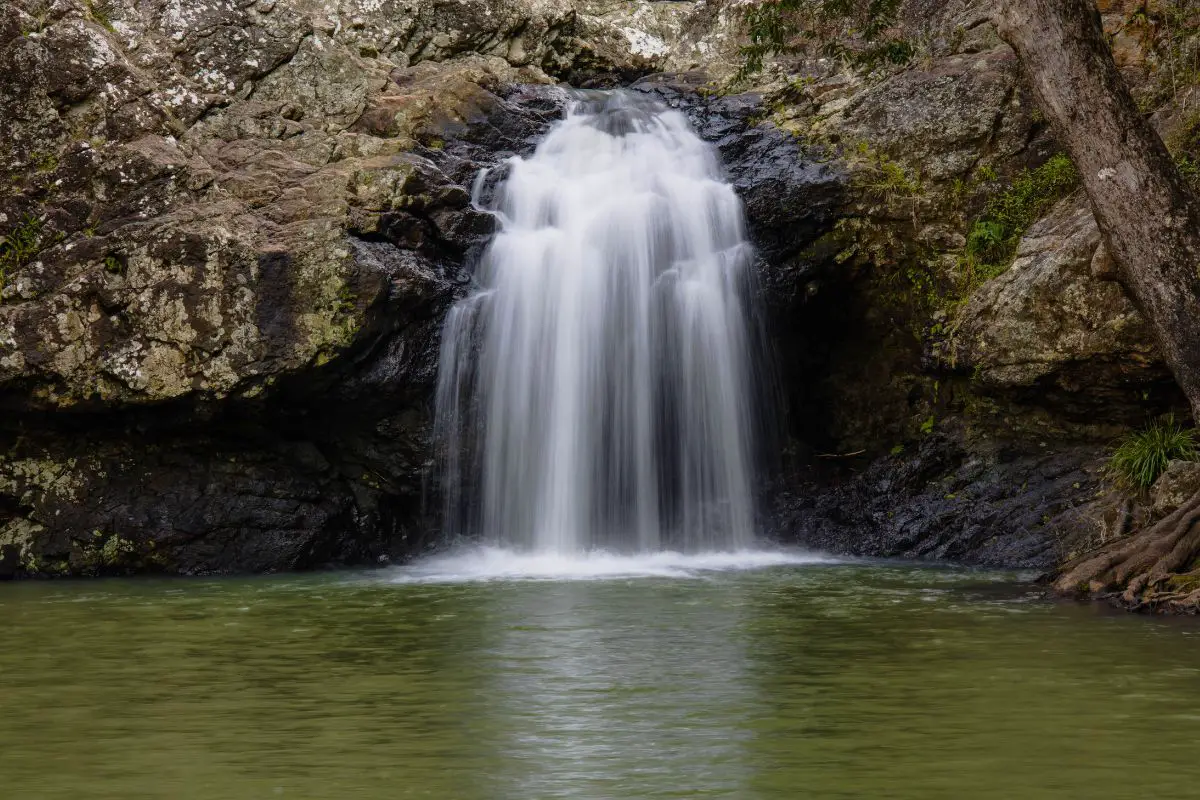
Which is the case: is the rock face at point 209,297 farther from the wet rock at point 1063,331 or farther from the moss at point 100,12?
the wet rock at point 1063,331

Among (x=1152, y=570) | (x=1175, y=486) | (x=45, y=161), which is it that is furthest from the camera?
(x=45, y=161)

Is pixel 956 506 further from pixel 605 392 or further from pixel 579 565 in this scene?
pixel 579 565

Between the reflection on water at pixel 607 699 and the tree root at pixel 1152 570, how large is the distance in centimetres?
44

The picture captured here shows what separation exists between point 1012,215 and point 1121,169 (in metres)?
3.28

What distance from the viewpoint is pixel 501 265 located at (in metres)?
13.7

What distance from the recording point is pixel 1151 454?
10711 mm

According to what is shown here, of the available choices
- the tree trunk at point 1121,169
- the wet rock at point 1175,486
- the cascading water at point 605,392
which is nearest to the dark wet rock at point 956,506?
the cascading water at point 605,392

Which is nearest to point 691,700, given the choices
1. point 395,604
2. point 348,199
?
point 395,604

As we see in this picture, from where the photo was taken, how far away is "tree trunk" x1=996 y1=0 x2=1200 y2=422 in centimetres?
961

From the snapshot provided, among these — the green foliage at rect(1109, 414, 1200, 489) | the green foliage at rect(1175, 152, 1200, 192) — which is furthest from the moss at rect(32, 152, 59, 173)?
the green foliage at rect(1175, 152, 1200, 192)

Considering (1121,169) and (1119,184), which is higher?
(1121,169)

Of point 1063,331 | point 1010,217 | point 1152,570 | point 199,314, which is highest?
point 1010,217

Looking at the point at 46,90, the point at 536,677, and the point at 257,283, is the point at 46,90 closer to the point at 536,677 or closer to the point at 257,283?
the point at 257,283

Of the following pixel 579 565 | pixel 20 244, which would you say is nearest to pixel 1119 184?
pixel 579 565
